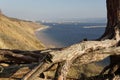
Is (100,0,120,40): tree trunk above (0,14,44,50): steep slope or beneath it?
above

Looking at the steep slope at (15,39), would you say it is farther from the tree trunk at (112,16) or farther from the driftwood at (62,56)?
the driftwood at (62,56)

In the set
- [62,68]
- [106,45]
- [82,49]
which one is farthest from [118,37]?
[62,68]

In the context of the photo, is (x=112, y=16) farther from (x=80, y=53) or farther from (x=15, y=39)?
(x=15, y=39)

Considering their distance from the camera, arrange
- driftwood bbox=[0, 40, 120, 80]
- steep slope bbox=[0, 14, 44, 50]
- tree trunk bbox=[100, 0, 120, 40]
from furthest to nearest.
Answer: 1. steep slope bbox=[0, 14, 44, 50]
2. tree trunk bbox=[100, 0, 120, 40]
3. driftwood bbox=[0, 40, 120, 80]

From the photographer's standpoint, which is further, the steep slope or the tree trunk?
the steep slope

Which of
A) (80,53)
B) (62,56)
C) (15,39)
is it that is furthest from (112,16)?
(15,39)

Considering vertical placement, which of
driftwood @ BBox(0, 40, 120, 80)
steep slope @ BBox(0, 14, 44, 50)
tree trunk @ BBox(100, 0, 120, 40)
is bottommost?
steep slope @ BBox(0, 14, 44, 50)

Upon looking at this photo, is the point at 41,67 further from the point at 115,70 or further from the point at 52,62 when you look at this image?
the point at 115,70

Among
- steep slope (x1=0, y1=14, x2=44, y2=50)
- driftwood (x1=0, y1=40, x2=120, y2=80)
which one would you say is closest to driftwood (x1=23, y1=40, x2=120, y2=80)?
driftwood (x1=0, y1=40, x2=120, y2=80)

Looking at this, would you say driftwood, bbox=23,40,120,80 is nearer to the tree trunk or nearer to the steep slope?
the tree trunk

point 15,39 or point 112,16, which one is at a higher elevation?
point 112,16

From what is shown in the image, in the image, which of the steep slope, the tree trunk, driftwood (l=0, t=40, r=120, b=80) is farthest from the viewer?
the steep slope

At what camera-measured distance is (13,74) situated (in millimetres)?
10938

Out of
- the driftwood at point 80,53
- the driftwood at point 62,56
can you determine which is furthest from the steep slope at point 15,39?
the driftwood at point 80,53
